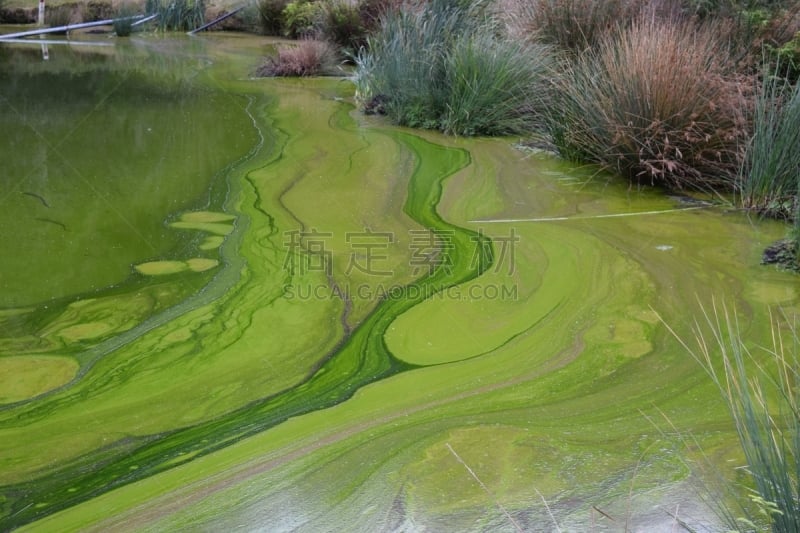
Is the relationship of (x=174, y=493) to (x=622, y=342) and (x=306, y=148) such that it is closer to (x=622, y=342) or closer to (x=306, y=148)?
(x=622, y=342)

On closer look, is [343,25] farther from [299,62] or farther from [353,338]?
[353,338]

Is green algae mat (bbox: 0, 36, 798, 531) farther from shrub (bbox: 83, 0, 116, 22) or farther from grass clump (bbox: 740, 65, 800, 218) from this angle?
shrub (bbox: 83, 0, 116, 22)

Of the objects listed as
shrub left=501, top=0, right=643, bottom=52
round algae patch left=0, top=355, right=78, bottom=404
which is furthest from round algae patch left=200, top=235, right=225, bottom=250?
shrub left=501, top=0, right=643, bottom=52

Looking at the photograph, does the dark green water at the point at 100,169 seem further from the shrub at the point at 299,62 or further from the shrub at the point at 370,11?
the shrub at the point at 370,11

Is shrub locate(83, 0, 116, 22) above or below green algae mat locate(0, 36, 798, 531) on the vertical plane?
above

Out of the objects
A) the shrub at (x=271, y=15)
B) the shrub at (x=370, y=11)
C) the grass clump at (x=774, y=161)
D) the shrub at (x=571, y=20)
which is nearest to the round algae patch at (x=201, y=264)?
the grass clump at (x=774, y=161)
